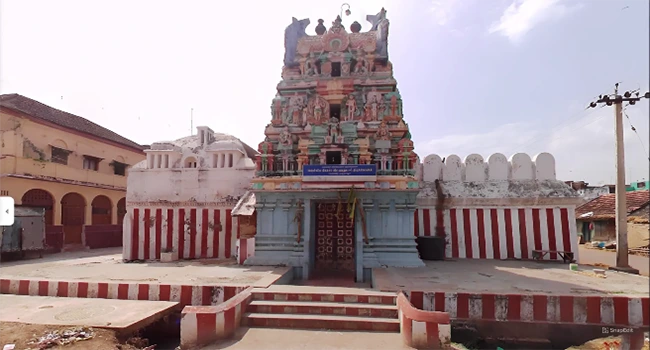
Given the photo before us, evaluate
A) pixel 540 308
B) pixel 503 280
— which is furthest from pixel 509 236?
pixel 540 308

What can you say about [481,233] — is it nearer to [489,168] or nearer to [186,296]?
[489,168]

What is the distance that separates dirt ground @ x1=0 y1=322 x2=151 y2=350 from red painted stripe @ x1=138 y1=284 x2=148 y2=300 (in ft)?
6.31

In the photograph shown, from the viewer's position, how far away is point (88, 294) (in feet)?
28.6

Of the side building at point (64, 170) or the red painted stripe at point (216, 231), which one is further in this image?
the side building at point (64, 170)

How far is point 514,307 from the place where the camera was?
711 cm

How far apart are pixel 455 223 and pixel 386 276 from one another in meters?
5.77

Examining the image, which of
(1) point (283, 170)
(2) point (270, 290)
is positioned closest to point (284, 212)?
(1) point (283, 170)

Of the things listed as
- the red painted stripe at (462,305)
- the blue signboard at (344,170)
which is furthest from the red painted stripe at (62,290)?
the red painted stripe at (462,305)

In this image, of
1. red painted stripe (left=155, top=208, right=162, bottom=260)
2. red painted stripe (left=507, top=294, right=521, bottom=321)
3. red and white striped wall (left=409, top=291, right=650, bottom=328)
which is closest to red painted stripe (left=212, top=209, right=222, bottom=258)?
red painted stripe (left=155, top=208, right=162, bottom=260)

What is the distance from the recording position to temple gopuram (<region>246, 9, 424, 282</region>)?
10.7 meters

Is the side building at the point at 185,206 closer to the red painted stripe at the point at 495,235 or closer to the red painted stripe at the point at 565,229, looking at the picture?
the red painted stripe at the point at 495,235

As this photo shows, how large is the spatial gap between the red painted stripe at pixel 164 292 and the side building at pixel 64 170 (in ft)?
41.9

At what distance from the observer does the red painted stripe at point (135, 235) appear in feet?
46.3

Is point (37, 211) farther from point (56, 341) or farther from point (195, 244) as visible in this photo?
point (56, 341)
